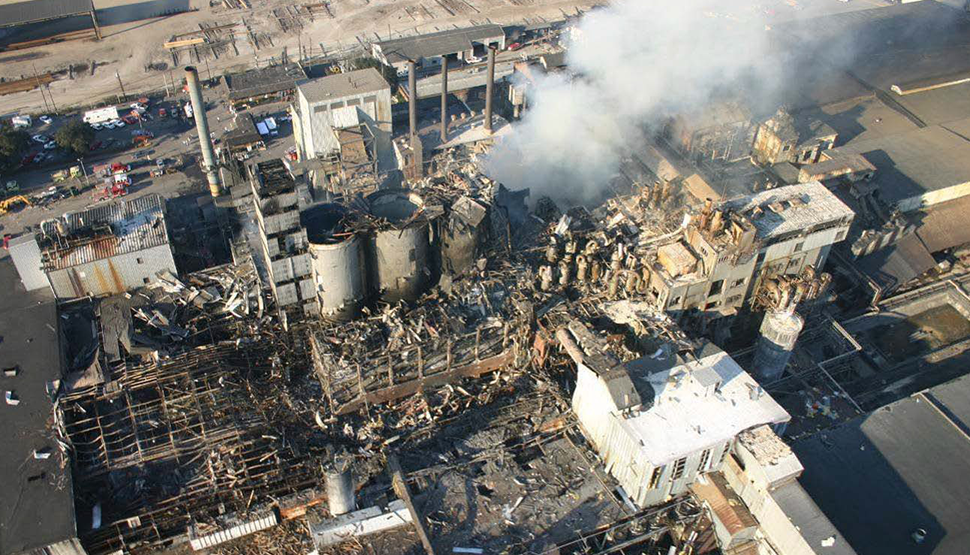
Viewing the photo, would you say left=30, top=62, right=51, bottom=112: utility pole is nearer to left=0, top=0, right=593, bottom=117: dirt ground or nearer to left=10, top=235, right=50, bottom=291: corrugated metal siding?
left=0, top=0, right=593, bottom=117: dirt ground

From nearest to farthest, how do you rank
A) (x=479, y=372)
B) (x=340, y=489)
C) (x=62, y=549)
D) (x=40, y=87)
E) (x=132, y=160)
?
1. (x=340, y=489)
2. (x=62, y=549)
3. (x=479, y=372)
4. (x=132, y=160)
5. (x=40, y=87)

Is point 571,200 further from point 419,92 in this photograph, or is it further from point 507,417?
point 507,417

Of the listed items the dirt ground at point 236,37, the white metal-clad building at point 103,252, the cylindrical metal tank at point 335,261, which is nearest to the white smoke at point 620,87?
the cylindrical metal tank at point 335,261

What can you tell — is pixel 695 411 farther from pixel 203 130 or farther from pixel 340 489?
pixel 203 130

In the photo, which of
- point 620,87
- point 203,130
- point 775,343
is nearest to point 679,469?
point 775,343

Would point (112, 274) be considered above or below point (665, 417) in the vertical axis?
below

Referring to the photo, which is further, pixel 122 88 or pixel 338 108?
pixel 122 88

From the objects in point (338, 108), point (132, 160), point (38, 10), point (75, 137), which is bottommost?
point (132, 160)

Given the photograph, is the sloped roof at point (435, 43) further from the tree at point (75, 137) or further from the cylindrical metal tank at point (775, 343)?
the cylindrical metal tank at point (775, 343)
